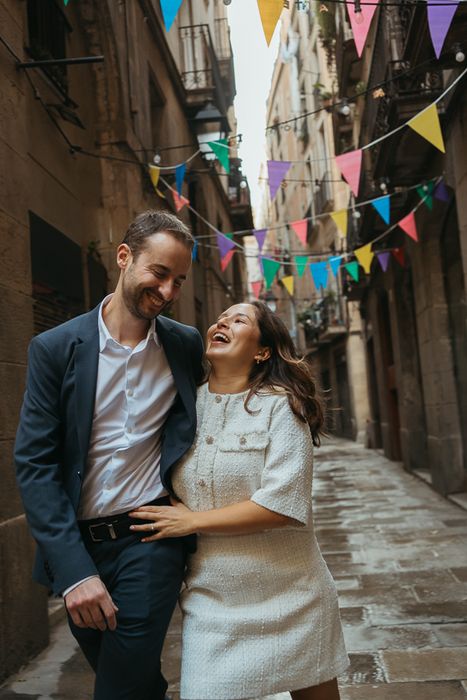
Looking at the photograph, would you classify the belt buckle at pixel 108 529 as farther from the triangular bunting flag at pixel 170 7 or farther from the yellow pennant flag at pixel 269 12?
the yellow pennant flag at pixel 269 12

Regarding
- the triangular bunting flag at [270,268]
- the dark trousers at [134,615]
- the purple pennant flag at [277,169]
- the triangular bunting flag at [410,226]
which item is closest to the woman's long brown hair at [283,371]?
the dark trousers at [134,615]

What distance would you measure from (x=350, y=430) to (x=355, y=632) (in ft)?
74.9

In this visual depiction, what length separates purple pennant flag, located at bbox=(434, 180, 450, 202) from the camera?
9.63 m

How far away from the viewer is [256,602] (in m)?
2.36

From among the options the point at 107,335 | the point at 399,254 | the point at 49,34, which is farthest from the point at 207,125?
the point at 107,335

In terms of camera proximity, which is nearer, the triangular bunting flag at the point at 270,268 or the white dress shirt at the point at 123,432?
the white dress shirt at the point at 123,432

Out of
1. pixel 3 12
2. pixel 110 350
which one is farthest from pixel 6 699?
pixel 3 12

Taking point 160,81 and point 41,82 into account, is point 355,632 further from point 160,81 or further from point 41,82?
point 160,81

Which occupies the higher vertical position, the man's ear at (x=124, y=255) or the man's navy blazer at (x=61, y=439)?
the man's ear at (x=124, y=255)

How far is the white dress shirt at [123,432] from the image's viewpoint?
2418 millimetres

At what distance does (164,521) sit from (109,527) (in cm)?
20

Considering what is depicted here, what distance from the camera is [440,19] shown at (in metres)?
5.33

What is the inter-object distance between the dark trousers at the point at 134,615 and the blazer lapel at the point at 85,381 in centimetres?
36

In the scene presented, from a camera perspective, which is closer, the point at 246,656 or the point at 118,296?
the point at 246,656
